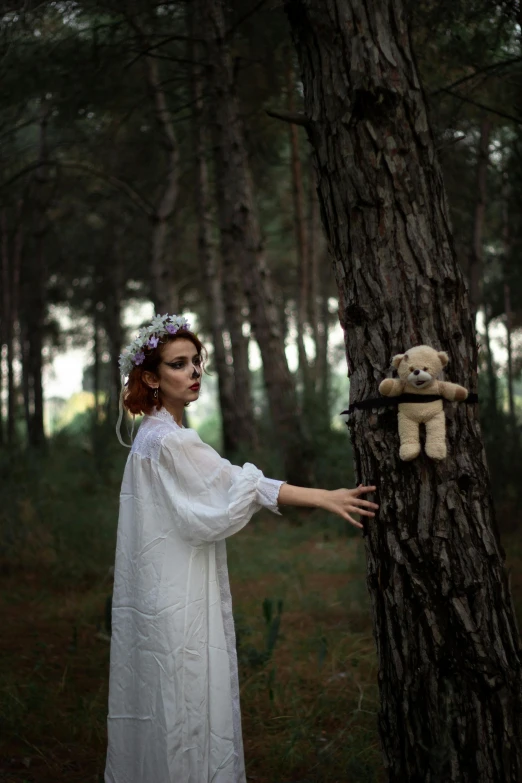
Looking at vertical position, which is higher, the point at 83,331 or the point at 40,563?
the point at 83,331

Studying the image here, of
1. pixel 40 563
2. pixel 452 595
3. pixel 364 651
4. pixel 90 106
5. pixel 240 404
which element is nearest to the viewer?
pixel 452 595

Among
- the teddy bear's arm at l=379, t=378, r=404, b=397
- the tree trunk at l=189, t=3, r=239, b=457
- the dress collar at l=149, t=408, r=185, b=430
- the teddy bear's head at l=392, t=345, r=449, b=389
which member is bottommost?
the dress collar at l=149, t=408, r=185, b=430

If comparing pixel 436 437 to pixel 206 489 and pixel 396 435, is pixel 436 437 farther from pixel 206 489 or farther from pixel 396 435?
pixel 206 489

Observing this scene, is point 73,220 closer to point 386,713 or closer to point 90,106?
point 90,106

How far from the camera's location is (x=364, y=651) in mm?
5402

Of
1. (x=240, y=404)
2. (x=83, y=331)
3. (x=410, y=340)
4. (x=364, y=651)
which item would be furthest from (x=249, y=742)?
(x=83, y=331)

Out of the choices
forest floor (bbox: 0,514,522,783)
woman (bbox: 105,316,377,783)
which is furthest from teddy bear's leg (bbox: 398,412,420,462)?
forest floor (bbox: 0,514,522,783)

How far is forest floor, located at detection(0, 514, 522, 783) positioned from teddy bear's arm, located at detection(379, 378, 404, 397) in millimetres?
1796

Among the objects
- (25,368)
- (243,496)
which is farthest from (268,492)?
(25,368)

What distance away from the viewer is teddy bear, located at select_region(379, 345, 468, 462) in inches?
108

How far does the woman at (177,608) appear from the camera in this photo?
10.2 ft

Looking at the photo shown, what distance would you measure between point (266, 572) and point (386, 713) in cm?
464

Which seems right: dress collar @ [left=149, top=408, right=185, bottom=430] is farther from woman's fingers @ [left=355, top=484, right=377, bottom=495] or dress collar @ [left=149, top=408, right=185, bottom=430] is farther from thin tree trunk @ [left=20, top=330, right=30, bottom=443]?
thin tree trunk @ [left=20, top=330, right=30, bottom=443]

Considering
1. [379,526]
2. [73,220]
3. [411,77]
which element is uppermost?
[73,220]
